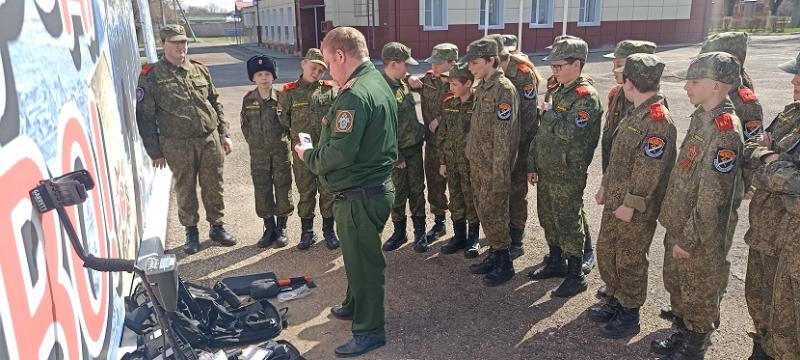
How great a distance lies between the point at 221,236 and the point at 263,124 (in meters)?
1.23

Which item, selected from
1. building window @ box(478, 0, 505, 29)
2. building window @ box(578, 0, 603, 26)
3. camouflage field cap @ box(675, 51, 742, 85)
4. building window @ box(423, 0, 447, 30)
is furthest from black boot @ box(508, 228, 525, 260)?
building window @ box(578, 0, 603, 26)

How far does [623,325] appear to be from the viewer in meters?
3.69

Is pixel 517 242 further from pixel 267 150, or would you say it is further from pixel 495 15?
pixel 495 15

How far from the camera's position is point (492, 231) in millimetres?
4465

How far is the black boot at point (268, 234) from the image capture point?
545 cm

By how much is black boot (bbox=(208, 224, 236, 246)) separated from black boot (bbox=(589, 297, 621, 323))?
351 centimetres

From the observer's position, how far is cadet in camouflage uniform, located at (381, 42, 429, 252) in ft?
16.3

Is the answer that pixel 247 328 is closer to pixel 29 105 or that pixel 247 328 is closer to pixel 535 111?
pixel 29 105

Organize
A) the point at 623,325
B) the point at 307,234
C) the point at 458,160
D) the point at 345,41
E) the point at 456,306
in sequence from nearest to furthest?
the point at 345,41 < the point at 623,325 < the point at 456,306 < the point at 458,160 < the point at 307,234

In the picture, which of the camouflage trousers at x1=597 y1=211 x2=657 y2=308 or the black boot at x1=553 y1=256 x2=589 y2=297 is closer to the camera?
the camouflage trousers at x1=597 y1=211 x2=657 y2=308

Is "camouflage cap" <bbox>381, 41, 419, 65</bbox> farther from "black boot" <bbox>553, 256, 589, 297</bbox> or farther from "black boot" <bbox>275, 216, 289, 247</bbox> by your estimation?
"black boot" <bbox>553, 256, 589, 297</bbox>

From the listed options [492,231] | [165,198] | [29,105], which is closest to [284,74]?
[165,198]

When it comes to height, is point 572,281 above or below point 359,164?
below

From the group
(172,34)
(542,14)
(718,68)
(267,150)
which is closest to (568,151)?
(718,68)
